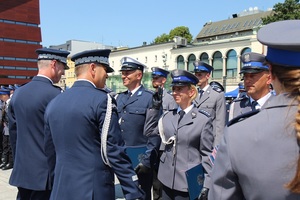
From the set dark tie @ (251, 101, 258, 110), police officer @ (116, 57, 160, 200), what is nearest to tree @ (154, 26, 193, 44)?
police officer @ (116, 57, 160, 200)

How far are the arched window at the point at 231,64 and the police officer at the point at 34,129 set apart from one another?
51.0 m

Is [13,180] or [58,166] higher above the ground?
[58,166]

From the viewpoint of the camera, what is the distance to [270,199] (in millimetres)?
1292

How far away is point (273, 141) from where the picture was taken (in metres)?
1.28

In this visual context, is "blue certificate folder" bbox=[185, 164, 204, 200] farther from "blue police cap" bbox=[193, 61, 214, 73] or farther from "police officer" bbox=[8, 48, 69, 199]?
"blue police cap" bbox=[193, 61, 214, 73]

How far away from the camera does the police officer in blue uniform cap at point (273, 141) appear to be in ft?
4.14

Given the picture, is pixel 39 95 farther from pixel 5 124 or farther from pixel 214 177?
pixel 5 124

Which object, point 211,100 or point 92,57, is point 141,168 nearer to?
point 92,57

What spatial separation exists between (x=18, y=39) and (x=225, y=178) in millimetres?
56195

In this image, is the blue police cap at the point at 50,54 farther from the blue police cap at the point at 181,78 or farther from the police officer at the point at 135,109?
the blue police cap at the point at 181,78

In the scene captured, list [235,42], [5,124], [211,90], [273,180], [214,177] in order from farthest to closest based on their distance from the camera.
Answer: [235,42] → [5,124] → [211,90] → [214,177] → [273,180]

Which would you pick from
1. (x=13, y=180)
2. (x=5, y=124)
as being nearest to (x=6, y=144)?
(x=5, y=124)

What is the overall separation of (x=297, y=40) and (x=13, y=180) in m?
3.44

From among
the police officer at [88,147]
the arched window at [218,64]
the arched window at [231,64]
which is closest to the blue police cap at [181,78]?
the police officer at [88,147]
